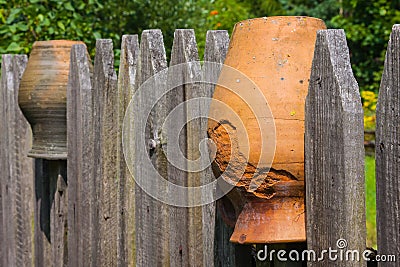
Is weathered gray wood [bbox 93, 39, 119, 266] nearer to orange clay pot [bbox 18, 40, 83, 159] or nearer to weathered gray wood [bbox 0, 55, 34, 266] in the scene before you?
orange clay pot [bbox 18, 40, 83, 159]

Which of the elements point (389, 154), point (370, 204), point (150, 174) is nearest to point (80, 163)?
point (150, 174)

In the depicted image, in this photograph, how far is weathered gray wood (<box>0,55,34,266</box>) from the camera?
12.2 feet

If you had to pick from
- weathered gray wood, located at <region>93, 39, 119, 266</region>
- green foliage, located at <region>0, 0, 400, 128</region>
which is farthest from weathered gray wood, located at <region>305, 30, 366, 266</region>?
green foliage, located at <region>0, 0, 400, 128</region>

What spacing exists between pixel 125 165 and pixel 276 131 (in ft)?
3.47

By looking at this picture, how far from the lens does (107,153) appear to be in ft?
9.12

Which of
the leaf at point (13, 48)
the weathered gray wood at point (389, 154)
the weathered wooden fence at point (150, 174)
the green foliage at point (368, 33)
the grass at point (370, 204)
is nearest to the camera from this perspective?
the weathered gray wood at point (389, 154)

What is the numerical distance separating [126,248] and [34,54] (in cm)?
109

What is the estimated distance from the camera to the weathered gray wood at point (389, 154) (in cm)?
150

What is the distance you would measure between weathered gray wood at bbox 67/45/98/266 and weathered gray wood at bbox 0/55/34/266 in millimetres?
587

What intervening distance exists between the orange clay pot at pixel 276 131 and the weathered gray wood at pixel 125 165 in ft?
2.80

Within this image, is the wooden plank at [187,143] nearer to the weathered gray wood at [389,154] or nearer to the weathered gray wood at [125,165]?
the weathered gray wood at [125,165]

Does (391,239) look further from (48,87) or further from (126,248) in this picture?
(48,87)

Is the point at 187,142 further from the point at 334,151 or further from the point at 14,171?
the point at 14,171

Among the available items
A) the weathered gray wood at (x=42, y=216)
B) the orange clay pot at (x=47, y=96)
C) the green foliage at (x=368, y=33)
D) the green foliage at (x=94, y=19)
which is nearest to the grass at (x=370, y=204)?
the green foliage at (x=94, y=19)
